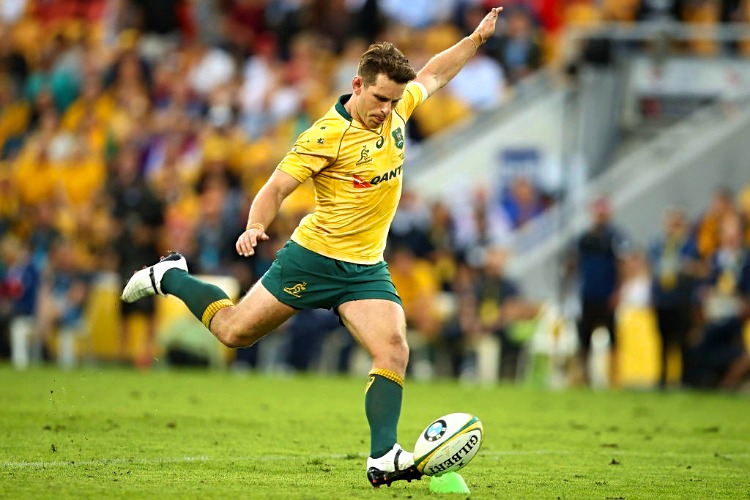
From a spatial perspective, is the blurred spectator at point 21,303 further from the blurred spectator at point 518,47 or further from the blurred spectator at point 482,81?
the blurred spectator at point 518,47

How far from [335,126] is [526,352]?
1286 centimetres

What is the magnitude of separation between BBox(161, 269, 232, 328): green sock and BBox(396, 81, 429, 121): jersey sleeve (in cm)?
163

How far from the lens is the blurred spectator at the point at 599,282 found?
63.0 feet

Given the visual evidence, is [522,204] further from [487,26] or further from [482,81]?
[487,26]

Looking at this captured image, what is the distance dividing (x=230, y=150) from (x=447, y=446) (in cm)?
1629

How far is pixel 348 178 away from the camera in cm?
842

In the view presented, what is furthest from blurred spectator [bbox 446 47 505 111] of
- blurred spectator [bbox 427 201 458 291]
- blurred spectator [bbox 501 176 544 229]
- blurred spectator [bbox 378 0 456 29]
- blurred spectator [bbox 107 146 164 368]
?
blurred spectator [bbox 107 146 164 368]

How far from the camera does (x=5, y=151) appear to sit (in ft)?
90.8

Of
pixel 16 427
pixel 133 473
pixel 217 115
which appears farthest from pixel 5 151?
pixel 133 473

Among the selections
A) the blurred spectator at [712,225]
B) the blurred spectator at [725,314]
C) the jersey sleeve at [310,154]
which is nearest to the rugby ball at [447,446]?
the jersey sleeve at [310,154]

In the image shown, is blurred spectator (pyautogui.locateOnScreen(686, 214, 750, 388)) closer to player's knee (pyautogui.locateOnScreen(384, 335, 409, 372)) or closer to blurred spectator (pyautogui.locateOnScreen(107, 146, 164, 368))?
blurred spectator (pyautogui.locateOnScreen(107, 146, 164, 368))

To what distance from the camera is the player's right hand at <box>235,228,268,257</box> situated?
7.90 meters

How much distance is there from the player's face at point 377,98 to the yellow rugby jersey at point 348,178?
0.32 feet

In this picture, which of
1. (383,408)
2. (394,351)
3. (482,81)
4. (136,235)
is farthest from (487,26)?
(482,81)
